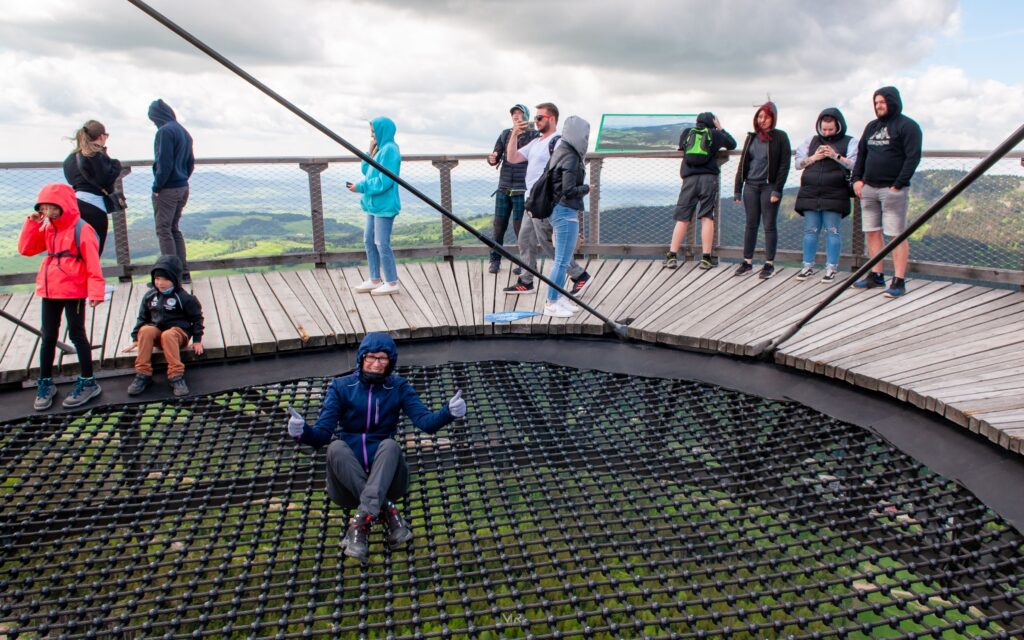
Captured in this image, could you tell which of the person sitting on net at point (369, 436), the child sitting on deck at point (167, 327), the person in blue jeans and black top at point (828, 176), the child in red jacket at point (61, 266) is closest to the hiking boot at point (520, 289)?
the person in blue jeans and black top at point (828, 176)

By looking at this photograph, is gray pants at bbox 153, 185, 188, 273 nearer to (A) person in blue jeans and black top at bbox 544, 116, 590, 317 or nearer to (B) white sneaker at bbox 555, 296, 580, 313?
(A) person in blue jeans and black top at bbox 544, 116, 590, 317

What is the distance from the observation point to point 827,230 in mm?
6613

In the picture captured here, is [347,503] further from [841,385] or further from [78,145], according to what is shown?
[78,145]

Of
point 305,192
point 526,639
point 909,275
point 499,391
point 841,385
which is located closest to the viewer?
point 526,639

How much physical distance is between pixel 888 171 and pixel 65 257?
578 centimetres

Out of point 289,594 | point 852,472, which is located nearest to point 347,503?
point 289,594

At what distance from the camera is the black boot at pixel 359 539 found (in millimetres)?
3465

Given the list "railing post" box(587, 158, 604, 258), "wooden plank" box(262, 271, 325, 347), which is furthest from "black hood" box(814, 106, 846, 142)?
"wooden plank" box(262, 271, 325, 347)

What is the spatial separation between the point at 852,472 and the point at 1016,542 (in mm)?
910

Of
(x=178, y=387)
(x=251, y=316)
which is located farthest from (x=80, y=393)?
(x=251, y=316)

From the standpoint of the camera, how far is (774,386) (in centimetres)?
532

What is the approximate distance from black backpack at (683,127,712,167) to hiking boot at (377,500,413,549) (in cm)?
458

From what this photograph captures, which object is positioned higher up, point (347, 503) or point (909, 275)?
point (909, 275)

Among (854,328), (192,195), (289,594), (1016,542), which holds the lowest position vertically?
(289,594)
